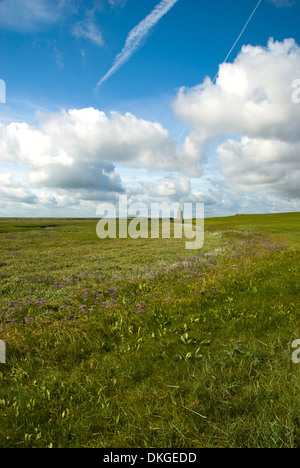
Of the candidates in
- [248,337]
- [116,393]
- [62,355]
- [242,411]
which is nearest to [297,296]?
[248,337]

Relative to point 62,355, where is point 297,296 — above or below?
above

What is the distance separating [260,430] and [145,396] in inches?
73.1

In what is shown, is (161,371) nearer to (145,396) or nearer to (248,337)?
(145,396)
